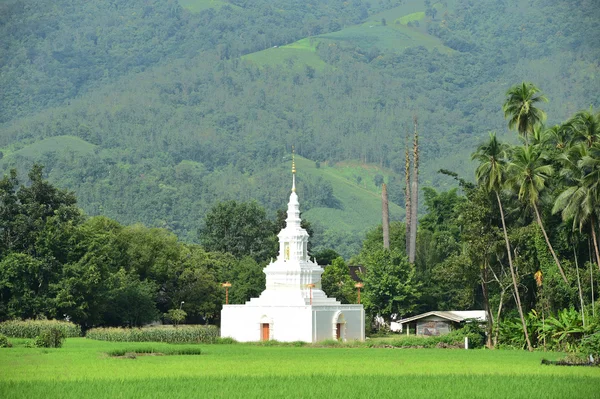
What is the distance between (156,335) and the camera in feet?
249

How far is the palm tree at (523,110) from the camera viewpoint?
252 feet

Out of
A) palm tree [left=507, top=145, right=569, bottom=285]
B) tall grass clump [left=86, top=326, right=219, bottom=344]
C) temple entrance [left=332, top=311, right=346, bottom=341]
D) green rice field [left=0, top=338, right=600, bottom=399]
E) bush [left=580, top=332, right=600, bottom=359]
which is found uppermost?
palm tree [left=507, top=145, right=569, bottom=285]

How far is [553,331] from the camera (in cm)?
6712

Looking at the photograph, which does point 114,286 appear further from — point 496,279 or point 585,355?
point 585,355

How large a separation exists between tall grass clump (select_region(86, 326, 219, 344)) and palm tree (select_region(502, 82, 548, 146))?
81.9 feet

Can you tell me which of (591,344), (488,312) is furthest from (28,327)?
(591,344)

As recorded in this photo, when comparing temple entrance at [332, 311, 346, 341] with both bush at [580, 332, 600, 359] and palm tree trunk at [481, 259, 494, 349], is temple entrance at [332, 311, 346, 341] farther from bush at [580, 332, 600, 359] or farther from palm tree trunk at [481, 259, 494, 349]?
bush at [580, 332, 600, 359]

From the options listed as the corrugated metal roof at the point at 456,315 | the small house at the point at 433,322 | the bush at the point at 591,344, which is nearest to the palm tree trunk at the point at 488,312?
Answer: the corrugated metal roof at the point at 456,315

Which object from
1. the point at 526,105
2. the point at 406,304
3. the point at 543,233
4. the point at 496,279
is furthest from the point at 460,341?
the point at 406,304

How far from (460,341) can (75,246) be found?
28.2 metres

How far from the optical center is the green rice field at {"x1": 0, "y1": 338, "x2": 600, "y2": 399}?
40.5 m

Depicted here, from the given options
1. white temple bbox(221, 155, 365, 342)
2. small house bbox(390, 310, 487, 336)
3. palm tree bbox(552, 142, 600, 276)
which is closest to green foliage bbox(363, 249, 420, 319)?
small house bbox(390, 310, 487, 336)

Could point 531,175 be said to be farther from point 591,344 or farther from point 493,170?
point 591,344

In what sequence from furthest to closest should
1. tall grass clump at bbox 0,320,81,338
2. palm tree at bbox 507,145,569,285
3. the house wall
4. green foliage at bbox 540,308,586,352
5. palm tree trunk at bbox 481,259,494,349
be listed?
the house wall → palm tree trunk at bbox 481,259,494,349 → tall grass clump at bbox 0,320,81,338 → palm tree at bbox 507,145,569,285 → green foliage at bbox 540,308,586,352
